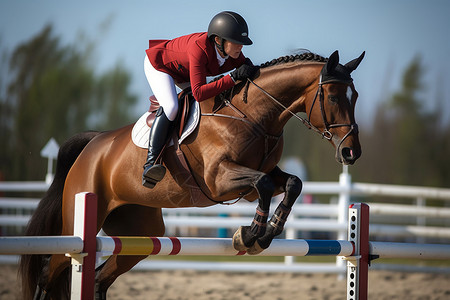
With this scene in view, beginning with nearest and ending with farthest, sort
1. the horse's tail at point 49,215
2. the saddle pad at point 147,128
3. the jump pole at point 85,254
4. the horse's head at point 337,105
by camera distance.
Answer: the jump pole at point 85,254
the horse's head at point 337,105
the saddle pad at point 147,128
the horse's tail at point 49,215

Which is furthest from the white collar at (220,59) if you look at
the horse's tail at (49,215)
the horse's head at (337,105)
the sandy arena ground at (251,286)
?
the sandy arena ground at (251,286)

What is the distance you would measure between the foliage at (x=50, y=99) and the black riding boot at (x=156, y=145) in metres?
7.84

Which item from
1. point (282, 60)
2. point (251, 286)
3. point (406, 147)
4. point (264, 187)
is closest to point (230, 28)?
point (282, 60)

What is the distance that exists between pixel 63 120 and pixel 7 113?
1.14 m

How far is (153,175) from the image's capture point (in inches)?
124

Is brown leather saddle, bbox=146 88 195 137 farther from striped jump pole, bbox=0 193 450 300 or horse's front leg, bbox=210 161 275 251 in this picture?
striped jump pole, bbox=0 193 450 300

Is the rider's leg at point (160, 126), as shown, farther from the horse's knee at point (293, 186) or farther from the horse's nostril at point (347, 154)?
the horse's nostril at point (347, 154)

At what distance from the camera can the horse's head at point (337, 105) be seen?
2932 millimetres

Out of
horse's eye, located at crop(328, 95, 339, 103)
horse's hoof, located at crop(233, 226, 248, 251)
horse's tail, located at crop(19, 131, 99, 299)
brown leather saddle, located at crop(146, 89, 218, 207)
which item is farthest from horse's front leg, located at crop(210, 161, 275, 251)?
horse's tail, located at crop(19, 131, 99, 299)

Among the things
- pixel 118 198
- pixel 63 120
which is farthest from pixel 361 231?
pixel 63 120

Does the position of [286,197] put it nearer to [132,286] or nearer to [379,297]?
[379,297]

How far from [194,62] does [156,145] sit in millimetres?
529

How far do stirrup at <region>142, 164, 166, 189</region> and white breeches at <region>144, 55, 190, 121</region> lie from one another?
313 mm

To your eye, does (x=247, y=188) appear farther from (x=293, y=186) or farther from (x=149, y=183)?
(x=149, y=183)
